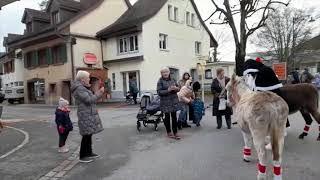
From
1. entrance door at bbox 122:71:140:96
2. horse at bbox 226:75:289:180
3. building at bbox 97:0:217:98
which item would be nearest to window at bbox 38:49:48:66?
building at bbox 97:0:217:98

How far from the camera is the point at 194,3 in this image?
4191cm

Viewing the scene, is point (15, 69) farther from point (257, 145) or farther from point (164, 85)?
point (257, 145)

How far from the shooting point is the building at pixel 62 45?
34750 millimetres

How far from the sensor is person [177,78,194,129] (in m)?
13.6

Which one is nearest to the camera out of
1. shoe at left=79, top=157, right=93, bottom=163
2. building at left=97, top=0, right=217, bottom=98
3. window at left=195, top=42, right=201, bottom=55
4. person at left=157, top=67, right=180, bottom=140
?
shoe at left=79, top=157, right=93, bottom=163

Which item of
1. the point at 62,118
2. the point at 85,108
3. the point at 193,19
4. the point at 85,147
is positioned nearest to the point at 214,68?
the point at 193,19

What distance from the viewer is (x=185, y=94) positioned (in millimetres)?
13680

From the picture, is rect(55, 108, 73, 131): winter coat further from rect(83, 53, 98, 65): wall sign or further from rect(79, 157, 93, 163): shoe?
rect(83, 53, 98, 65): wall sign

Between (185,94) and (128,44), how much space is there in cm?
2200

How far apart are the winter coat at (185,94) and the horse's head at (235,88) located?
505cm

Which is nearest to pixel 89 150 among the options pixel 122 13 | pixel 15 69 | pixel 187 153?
pixel 187 153

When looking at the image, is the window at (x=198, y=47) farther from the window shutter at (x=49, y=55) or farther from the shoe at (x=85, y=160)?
the shoe at (x=85, y=160)

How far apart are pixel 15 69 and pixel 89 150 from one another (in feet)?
123

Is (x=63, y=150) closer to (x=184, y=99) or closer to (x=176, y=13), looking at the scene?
(x=184, y=99)
